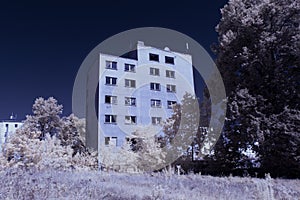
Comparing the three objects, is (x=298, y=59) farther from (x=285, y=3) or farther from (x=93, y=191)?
(x=93, y=191)

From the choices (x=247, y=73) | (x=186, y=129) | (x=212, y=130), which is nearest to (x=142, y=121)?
(x=186, y=129)

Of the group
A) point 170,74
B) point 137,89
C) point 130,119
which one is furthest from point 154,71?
point 130,119

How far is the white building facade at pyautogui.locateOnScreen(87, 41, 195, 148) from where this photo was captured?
25.7m

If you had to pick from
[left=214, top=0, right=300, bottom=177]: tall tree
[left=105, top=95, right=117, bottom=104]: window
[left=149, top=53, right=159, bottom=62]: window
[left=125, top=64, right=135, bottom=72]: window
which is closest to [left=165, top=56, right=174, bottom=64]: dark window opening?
[left=149, top=53, right=159, bottom=62]: window

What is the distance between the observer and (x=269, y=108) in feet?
41.2

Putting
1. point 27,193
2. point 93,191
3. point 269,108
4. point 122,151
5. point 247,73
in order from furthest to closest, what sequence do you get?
point 122,151, point 247,73, point 269,108, point 93,191, point 27,193

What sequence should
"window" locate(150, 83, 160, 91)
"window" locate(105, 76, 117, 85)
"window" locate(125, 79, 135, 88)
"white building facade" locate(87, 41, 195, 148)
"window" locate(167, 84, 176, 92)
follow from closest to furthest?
"white building facade" locate(87, 41, 195, 148), "window" locate(105, 76, 117, 85), "window" locate(125, 79, 135, 88), "window" locate(150, 83, 160, 91), "window" locate(167, 84, 176, 92)

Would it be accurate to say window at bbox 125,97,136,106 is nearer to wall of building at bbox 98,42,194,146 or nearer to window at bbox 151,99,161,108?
wall of building at bbox 98,42,194,146

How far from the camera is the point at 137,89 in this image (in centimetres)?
2811

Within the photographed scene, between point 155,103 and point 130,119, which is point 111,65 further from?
point 155,103

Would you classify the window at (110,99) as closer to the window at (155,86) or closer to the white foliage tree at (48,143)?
the white foliage tree at (48,143)

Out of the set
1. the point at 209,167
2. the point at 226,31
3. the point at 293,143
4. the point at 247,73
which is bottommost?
the point at 209,167

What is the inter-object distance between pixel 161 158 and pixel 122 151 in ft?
9.13

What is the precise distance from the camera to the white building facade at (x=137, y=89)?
25.7 m
